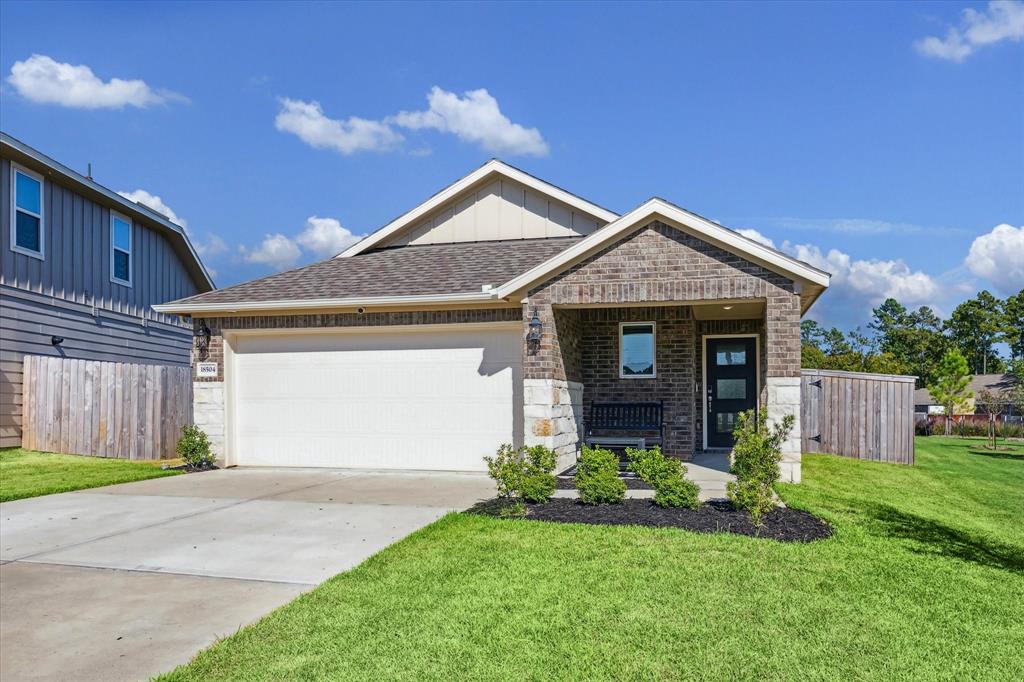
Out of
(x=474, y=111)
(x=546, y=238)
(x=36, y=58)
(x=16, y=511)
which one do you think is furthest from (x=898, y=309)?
(x=16, y=511)

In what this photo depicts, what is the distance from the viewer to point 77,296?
1669 cm

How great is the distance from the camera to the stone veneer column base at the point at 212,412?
497 inches

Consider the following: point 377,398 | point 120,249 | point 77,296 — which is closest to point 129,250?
point 120,249

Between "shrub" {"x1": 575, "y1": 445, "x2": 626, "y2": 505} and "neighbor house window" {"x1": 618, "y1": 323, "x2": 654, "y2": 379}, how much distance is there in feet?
16.3

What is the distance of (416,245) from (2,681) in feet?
40.4

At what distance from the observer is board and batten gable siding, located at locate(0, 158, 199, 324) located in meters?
14.9

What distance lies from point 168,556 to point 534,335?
5.88 meters

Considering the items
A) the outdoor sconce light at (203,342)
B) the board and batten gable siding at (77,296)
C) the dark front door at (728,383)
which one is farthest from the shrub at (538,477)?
the board and batten gable siding at (77,296)

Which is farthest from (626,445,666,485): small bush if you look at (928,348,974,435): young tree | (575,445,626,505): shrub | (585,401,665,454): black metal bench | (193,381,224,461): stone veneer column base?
(928,348,974,435): young tree

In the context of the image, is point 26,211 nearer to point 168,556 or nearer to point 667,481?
point 168,556

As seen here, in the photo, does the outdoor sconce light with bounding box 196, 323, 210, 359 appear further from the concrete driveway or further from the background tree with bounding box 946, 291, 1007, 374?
the background tree with bounding box 946, 291, 1007, 374

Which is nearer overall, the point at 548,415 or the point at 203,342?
the point at 548,415

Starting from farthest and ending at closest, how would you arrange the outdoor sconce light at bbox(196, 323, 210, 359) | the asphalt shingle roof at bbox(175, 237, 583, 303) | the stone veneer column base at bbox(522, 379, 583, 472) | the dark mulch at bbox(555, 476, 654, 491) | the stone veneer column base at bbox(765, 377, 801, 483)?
the outdoor sconce light at bbox(196, 323, 210, 359), the asphalt shingle roof at bbox(175, 237, 583, 303), the stone veneer column base at bbox(522, 379, 583, 472), the stone veneer column base at bbox(765, 377, 801, 483), the dark mulch at bbox(555, 476, 654, 491)

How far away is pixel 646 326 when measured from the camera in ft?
43.0
